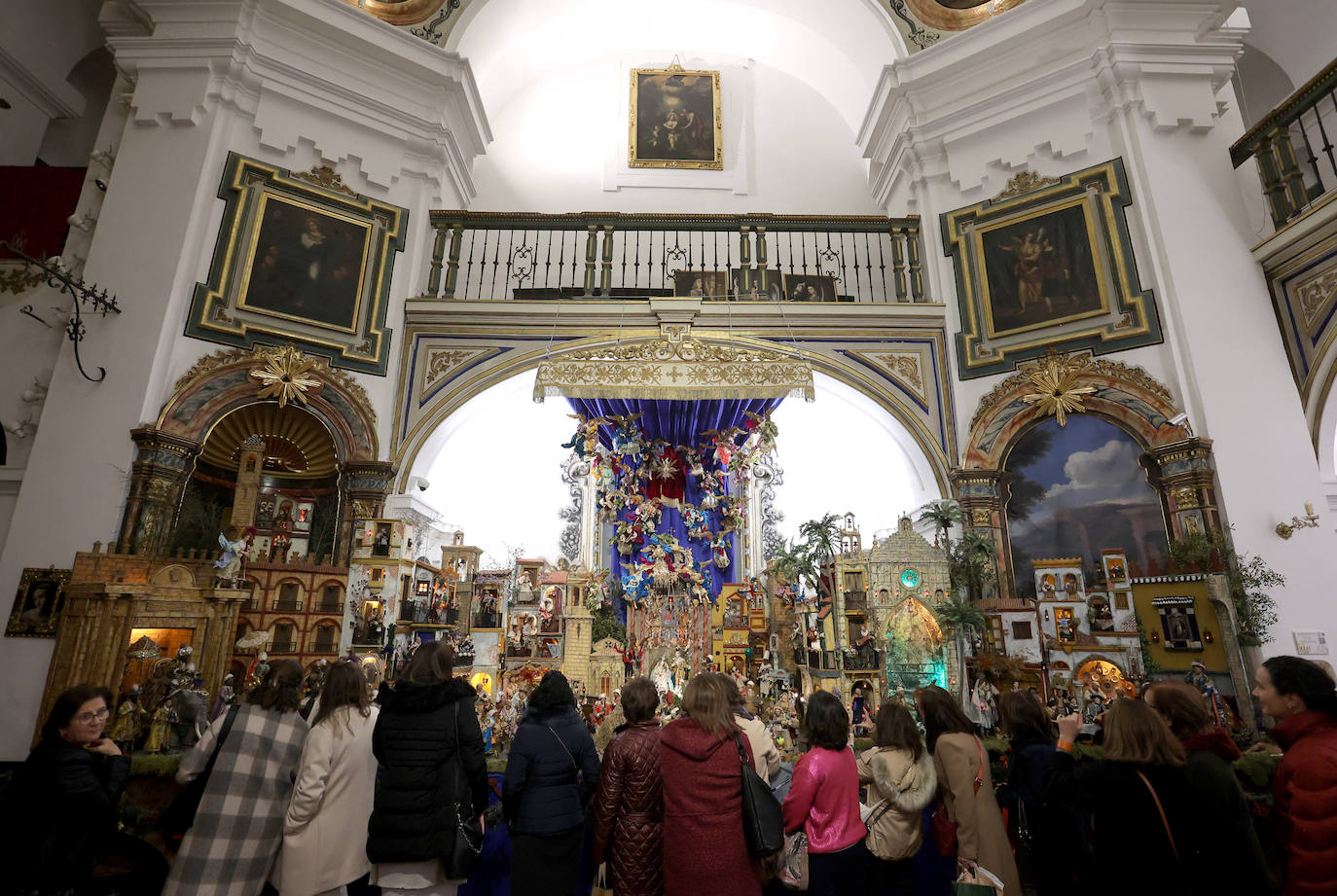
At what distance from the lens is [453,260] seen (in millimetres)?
8656

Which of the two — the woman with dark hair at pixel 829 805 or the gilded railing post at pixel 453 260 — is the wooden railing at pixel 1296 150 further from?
the gilded railing post at pixel 453 260

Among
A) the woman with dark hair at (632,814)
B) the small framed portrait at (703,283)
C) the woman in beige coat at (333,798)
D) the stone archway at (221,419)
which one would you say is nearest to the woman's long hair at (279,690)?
the woman in beige coat at (333,798)

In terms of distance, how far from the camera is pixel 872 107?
9445mm

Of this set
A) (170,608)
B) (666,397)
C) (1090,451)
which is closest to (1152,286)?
(1090,451)

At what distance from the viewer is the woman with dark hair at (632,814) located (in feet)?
8.52

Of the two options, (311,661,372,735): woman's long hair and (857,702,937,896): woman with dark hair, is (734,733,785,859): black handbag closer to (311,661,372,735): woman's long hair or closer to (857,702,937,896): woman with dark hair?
(857,702,937,896): woman with dark hair

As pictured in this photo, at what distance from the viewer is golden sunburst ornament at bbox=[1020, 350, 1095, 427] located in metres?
7.23

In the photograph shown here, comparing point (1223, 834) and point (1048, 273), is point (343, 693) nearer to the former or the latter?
point (1223, 834)

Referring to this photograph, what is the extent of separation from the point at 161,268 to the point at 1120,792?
27.8 ft

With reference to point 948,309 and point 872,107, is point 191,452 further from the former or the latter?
point 872,107

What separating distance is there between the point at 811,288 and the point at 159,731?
8.18 meters

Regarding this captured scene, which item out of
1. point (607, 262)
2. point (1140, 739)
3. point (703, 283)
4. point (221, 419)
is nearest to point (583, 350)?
point (607, 262)

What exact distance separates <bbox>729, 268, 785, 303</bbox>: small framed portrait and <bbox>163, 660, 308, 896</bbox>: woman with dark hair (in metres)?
6.84

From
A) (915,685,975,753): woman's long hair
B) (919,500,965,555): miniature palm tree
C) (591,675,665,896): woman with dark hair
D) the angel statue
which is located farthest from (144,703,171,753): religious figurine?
(919,500,965,555): miniature palm tree
